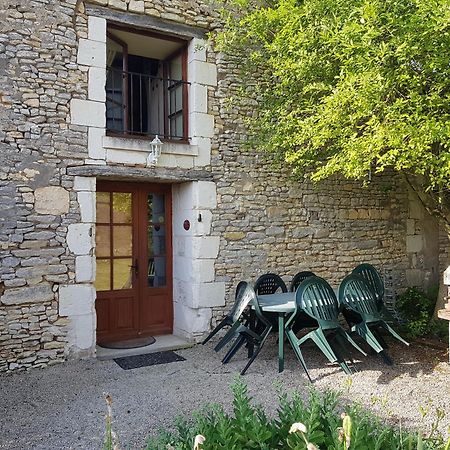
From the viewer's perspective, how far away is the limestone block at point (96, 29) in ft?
15.4

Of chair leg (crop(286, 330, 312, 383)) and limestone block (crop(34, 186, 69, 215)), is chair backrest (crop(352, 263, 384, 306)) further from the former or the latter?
limestone block (crop(34, 186, 69, 215))

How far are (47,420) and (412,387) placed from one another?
3.06m

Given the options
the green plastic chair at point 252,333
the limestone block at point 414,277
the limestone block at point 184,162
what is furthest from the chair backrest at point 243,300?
the limestone block at point 414,277

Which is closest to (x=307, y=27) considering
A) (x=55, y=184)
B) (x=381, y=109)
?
(x=381, y=109)

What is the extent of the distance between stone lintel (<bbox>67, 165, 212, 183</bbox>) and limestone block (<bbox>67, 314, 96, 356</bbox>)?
153 centimetres

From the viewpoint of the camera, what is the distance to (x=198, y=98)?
527 cm

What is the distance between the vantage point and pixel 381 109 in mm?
3900

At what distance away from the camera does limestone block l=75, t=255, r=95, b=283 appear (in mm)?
4609

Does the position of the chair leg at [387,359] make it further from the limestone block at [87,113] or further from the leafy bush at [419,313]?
the limestone block at [87,113]

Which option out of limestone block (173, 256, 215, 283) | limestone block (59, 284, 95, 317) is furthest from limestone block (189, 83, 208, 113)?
limestone block (59, 284, 95, 317)

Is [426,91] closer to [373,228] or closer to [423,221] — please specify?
[373,228]

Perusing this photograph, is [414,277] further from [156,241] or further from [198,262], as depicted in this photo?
[156,241]

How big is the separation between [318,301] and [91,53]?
354 cm

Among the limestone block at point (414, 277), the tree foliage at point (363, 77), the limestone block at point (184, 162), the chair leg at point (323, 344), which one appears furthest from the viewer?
the limestone block at point (414, 277)
